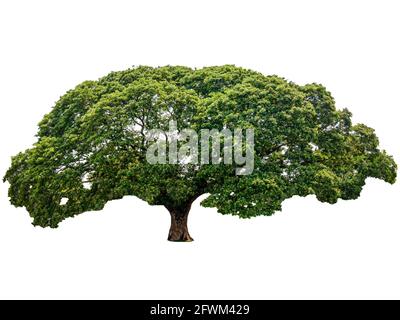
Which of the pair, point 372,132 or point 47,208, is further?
point 372,132

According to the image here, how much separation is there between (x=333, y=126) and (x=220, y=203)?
6.09 m

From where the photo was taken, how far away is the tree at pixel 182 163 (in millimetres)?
29438

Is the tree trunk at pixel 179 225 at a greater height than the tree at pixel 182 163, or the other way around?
the tree at pixel 182 163

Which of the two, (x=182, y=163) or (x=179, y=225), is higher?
(x=182, y=163)

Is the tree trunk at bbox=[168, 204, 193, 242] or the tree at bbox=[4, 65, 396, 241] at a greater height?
the tree at bbox=[4, 65, 396, 241]

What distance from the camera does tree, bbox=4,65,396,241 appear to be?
2944 cm

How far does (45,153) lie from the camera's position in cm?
3069

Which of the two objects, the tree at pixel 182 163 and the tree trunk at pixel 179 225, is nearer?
the tree at pixel 182 163

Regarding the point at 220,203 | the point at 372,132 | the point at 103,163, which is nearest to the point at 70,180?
the point at 103,163

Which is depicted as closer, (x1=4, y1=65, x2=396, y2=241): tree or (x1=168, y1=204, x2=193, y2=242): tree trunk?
(x1=4, y1=65, x2=396, y2=241): tree

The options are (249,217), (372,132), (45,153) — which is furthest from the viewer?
(372,132)

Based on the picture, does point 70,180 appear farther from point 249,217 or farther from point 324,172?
point 324,172

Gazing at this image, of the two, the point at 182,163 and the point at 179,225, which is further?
the point at 179,225

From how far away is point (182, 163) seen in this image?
1198 inches
